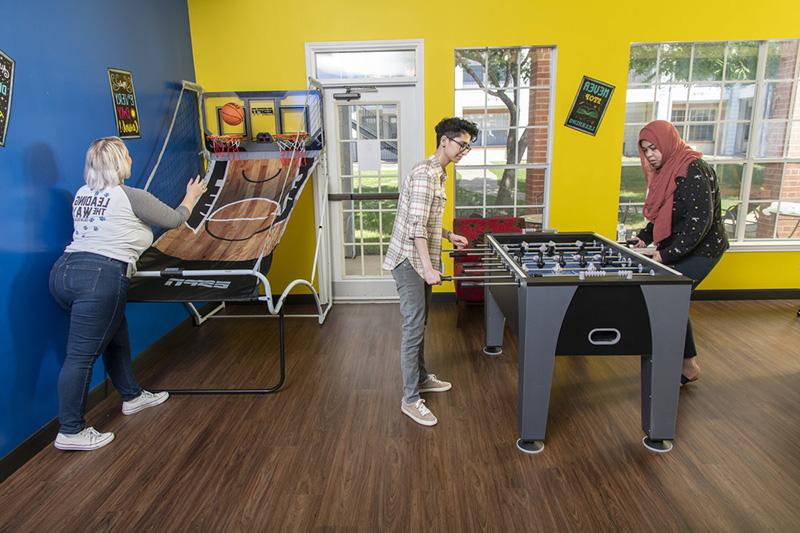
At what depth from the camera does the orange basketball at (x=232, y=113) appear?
13.4 feet

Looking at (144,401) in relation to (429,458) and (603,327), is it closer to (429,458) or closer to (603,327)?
(429,458)

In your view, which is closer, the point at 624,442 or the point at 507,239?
A: the point at 624,442

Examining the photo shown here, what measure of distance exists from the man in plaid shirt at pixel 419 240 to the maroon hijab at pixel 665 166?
3.81 feet

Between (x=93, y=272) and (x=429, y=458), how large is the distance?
1844mm

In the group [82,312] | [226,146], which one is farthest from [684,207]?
[226,146]

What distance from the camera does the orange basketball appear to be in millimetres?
4090

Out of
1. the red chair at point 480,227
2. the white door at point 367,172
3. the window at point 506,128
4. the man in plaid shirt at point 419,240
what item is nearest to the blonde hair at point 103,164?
the man in plaid shirt at point 419,240

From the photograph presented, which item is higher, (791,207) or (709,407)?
(791,207)

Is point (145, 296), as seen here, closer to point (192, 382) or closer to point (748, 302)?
point (192, 382)

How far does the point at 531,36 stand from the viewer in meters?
4.07

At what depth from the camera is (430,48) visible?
413cm

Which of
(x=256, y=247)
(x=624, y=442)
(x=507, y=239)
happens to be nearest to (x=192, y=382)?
(x=256, y=247)

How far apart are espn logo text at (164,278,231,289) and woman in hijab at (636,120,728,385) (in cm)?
252

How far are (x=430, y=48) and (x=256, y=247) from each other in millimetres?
2225
